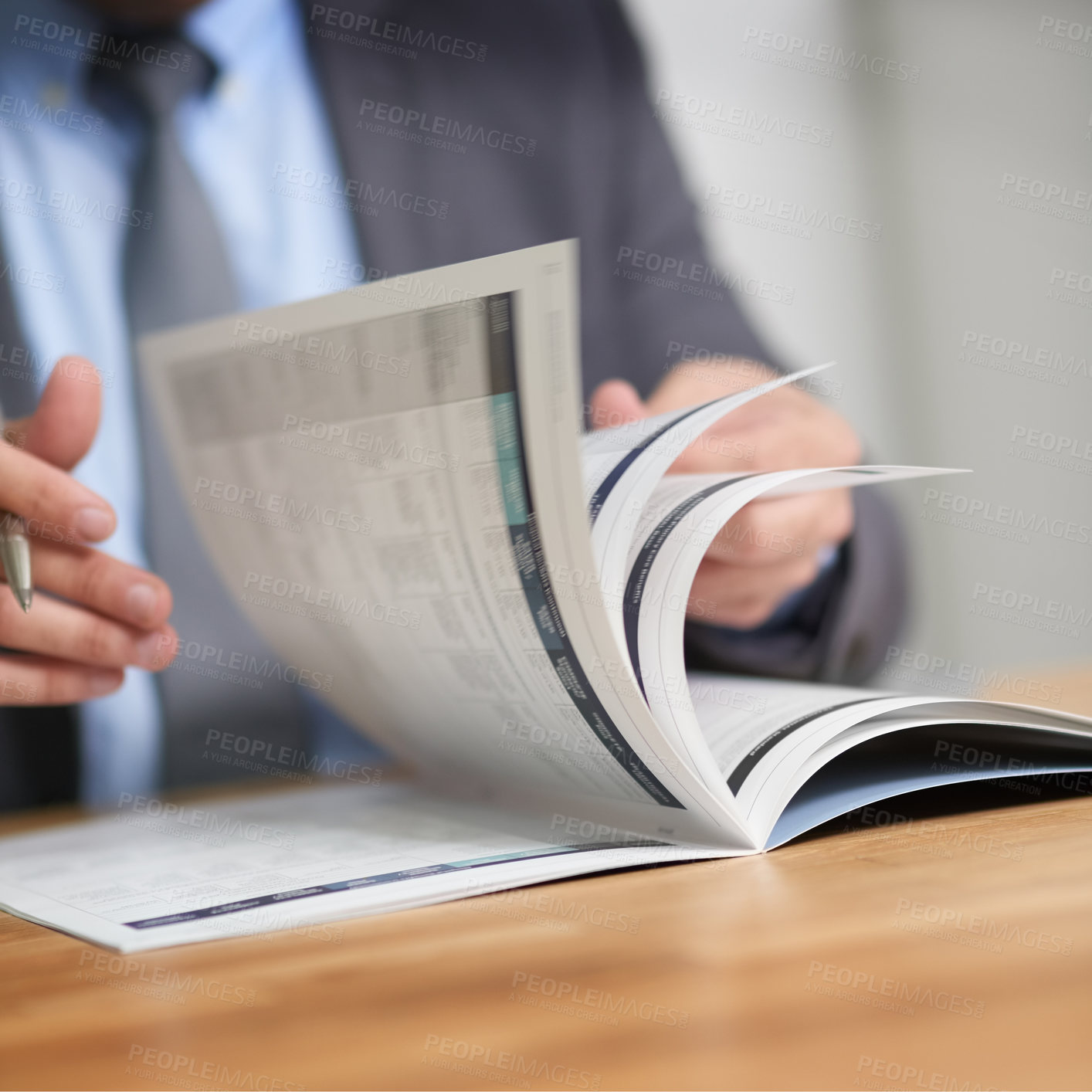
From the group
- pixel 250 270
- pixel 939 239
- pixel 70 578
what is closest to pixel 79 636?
pixel 70 578

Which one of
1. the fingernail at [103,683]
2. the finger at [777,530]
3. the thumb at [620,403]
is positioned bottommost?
the fingernail at [103,683]

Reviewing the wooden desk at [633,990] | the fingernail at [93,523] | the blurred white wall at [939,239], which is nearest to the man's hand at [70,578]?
the fingernail at [93,523]

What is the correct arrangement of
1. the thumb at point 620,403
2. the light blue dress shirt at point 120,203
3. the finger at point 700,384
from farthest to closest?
1. the light blue dress shirt at point 120,203
2. the finger at point 700,384
3. the thumb at point 620,403

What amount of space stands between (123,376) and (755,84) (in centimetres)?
188

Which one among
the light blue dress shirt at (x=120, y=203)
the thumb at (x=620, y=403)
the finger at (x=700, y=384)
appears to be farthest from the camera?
the light blue dress shirt at (x=120, y=203)

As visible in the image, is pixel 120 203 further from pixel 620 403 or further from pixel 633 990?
pixel 633 990

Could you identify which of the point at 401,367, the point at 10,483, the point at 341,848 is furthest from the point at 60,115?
the point at 341,848

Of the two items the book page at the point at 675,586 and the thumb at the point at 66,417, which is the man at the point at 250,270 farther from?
the book page at the point at 675,586

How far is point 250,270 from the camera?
992 mm

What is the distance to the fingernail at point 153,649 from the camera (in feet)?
1.74

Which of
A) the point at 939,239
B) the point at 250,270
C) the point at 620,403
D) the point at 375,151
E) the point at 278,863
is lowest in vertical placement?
the point at 278,863

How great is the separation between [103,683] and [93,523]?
5.0 inches

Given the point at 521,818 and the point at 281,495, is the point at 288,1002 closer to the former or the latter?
the point at 521,818

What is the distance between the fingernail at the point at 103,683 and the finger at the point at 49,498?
11cm
